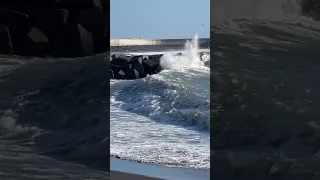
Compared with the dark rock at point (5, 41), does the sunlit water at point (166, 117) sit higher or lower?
lower

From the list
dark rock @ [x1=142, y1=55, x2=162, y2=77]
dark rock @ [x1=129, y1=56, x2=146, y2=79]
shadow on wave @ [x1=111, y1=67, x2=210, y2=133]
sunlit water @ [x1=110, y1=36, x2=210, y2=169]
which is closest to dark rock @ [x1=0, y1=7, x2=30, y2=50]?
sunlit water @ [x1=110, y1=36, x2=210, y2=169]

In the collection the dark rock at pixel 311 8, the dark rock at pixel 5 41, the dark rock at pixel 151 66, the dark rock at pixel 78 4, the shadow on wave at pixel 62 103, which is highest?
the dark rock at pixel 78 4

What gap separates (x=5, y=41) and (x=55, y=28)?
25 cm

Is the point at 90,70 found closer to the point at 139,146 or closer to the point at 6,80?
the point at 6,80

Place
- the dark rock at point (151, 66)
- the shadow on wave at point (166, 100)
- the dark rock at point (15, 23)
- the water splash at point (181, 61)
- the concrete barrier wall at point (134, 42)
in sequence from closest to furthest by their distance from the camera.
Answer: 1. the dark rock at point (15, 23)
2. the shadow on wave at point (166, 100)
3. the dark rock at point (151, 66)
4. the water splash at point (181, 61)
5. the concrete barrier wall at point (134, 42)

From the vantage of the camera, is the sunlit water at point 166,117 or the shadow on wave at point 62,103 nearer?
the shadow on wave at point 62,103

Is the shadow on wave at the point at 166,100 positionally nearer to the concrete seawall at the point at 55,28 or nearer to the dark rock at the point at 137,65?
the dark rock at the point at 137,65

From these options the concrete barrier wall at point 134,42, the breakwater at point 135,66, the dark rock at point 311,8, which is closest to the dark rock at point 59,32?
the dark rock at point 311,8

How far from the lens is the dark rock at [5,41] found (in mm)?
2447

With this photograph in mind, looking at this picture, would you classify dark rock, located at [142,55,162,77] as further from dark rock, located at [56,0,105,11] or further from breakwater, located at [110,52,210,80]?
dark rock, located at [56,0,105,11]

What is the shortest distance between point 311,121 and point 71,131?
1.13m

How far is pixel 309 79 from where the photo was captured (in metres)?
2.19

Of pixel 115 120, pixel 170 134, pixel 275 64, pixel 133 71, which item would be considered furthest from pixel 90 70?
pixel 133 71

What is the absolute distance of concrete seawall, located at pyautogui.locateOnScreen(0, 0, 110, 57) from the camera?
2445 mm
